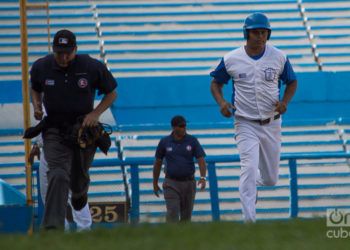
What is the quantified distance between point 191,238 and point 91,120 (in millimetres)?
2618

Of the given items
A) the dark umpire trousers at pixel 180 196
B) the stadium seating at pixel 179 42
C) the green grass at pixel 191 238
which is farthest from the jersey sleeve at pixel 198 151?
the green grass at pixel 191 238

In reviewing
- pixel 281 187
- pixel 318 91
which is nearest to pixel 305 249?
pixel 281 187

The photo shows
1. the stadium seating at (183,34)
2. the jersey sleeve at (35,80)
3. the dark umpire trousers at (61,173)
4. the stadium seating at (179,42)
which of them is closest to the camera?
the dark umpire trousers at (61,173)

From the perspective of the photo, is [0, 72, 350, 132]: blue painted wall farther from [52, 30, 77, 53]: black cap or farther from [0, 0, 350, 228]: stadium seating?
[52, 30, 77, 53]: black cap

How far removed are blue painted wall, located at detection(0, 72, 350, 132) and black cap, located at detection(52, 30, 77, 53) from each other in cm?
911

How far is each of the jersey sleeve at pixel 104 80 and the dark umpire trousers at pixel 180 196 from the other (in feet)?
16.1

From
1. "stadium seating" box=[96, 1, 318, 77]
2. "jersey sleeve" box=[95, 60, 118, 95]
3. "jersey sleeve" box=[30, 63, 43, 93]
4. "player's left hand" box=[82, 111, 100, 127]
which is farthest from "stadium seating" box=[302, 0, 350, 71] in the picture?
"player's left hand" box=[82, 111, 100, 127]

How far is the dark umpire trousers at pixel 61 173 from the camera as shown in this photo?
8.75m

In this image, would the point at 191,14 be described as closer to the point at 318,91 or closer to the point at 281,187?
the point at 318,91

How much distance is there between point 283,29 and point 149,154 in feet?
15.5

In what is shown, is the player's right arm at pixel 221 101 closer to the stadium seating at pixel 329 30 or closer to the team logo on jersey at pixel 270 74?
the team logo on jersey at pixel 270 74

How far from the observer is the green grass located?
6.35 metres

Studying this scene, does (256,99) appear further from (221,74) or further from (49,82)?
(49,82)

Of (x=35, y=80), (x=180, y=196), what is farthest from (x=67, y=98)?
(x=180, y=196)
